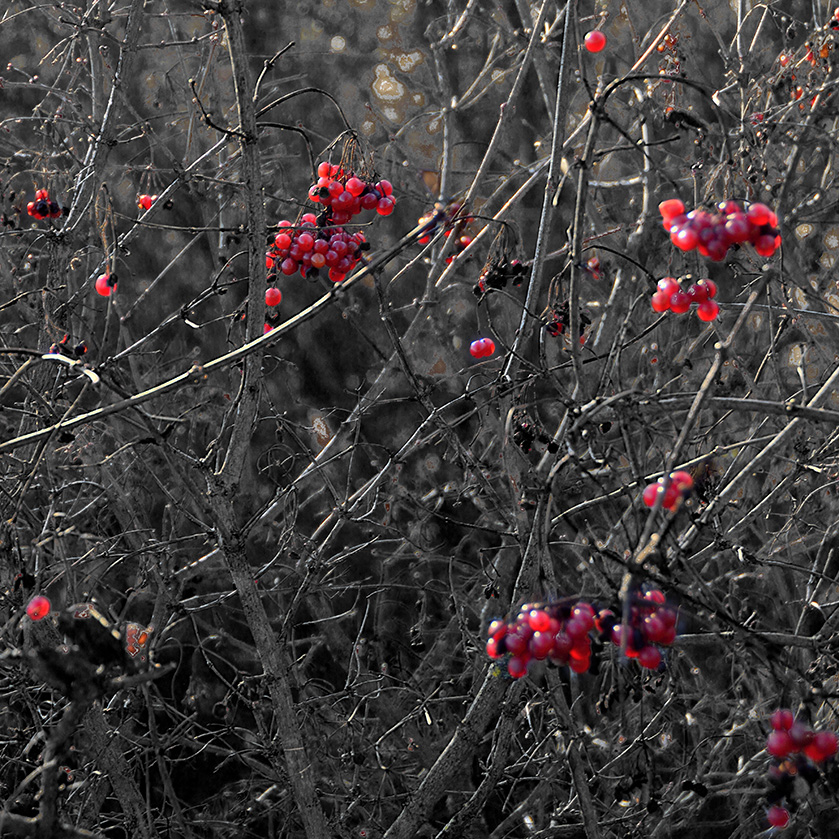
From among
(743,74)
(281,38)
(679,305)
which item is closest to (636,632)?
(679,305)

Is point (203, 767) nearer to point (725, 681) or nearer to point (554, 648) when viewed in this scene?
point (725, 681)

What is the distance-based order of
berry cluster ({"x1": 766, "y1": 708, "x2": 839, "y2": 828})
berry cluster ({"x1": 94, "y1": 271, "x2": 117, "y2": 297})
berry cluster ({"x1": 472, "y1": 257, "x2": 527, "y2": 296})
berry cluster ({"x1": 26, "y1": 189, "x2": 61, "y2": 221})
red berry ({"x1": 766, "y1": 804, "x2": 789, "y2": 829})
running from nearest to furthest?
berry cluster ({"x1": 766, "y1": 708, "x2": 839, "y2": 828})
red berry ({"x1": 766, "y1": 804, "x2": 789, "y2": 829})
berry cluster ({"x1": 472, "y1": 257, "x2": 527, "y2": 296})
berry cluster ({"x1": 94, "y1": 271, "x2": 117, "y2": 297})
berry cluster ({"x1": 26, "y1": 189, "x2": 61, "y2": 221})

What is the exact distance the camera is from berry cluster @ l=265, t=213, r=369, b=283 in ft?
8.32

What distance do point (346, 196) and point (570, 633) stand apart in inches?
62.2

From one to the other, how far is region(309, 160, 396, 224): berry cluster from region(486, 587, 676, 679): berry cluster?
4.70 ft

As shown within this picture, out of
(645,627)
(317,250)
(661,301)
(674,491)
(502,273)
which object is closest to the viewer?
(674,491)

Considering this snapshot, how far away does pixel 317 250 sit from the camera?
254cm

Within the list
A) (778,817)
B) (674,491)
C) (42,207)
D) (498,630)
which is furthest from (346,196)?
(778,817)

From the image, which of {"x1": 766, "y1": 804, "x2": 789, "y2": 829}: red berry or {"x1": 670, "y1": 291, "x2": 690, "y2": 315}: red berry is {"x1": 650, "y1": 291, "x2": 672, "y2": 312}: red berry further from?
{"x1": 766, "y1": 804, "x2": 789, "y2": 829}: red berry

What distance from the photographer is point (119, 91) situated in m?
2.66

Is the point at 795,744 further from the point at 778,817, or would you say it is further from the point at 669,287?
the point at 669,287

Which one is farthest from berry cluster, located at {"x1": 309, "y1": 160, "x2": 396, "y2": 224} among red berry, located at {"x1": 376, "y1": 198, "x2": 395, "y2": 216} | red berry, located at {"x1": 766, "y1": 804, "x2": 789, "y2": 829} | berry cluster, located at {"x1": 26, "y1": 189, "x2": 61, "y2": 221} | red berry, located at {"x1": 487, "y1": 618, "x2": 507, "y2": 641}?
red berry, located at {"x1": 766, "y1": 804, "x2": 789, "y2": 829}

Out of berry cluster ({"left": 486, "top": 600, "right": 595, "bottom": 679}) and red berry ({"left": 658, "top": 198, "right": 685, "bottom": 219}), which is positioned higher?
red berry ({"left": 658, "top": 198, "right": 685, "bottom": 219})

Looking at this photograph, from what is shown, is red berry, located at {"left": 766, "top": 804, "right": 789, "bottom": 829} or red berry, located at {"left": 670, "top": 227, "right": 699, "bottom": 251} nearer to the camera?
red berry, located at {"left": 670, "top": 227, "right": 699, "bottom": 251}
